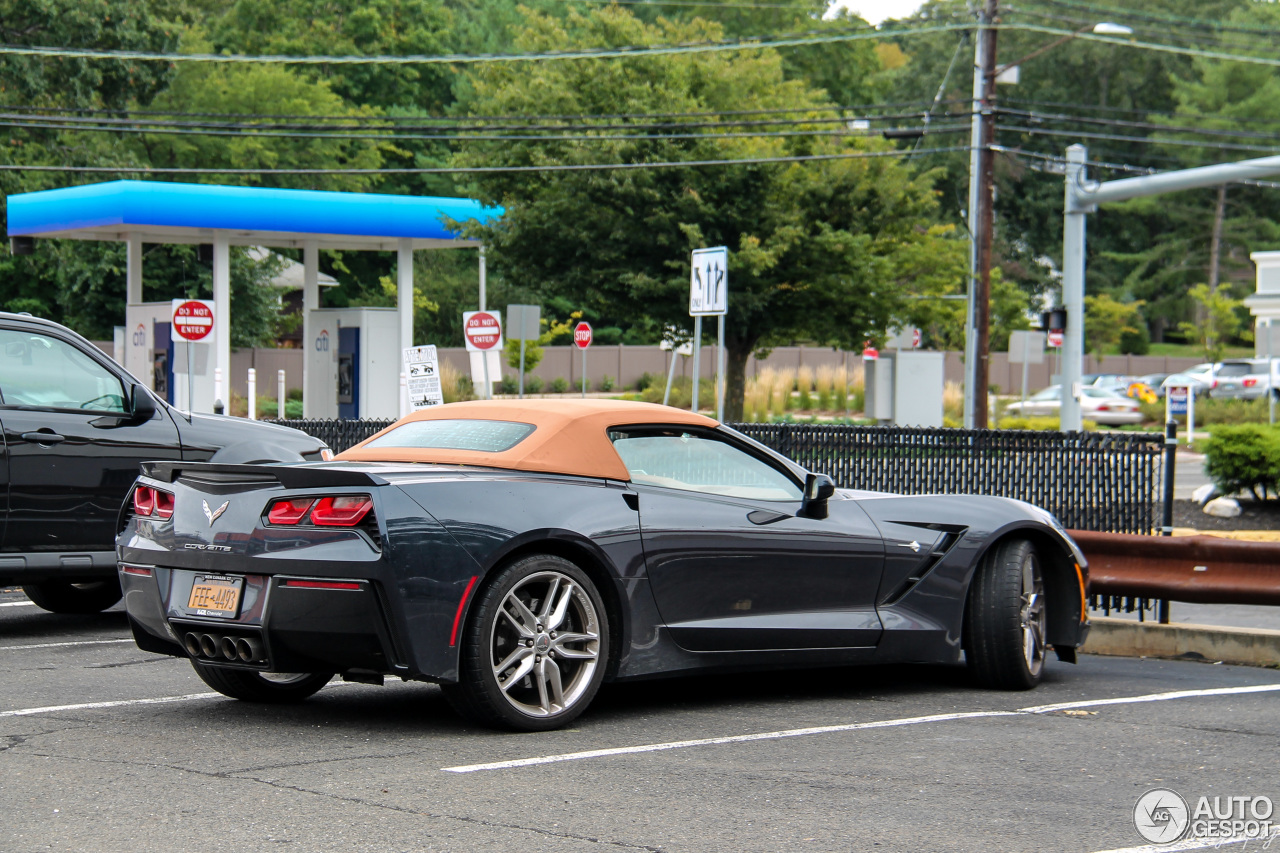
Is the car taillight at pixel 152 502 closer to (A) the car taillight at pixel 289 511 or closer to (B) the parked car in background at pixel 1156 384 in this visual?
(A) the car taillight at pixel 289 511

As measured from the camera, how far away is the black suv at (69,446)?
9.20 metres

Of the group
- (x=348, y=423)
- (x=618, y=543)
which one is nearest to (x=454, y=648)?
(x=618, y=543)

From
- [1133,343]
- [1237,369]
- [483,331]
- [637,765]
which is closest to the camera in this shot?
[637,765]

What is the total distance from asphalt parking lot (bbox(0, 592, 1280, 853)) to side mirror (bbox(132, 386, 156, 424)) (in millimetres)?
1893

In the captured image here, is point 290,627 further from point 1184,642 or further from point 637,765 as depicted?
point 1184,642

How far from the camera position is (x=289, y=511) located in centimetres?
607

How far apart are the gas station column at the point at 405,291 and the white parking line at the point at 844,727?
20452 millimetres

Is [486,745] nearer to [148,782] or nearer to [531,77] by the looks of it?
[148,782]

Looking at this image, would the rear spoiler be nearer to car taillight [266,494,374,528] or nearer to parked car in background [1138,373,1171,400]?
car taillight [266,494,374,528]

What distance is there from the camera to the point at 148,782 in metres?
5.36

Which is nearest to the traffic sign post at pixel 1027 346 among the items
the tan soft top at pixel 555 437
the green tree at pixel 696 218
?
the green tree at pixel 696 218

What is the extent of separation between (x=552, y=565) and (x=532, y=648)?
0.34 metres

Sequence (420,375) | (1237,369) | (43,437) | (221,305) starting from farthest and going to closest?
(1237,369), (221,305), (420,375), (43,437)

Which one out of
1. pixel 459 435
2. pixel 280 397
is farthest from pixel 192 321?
pixel 280 397
